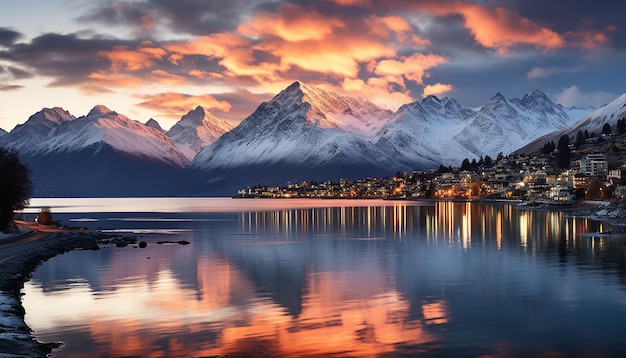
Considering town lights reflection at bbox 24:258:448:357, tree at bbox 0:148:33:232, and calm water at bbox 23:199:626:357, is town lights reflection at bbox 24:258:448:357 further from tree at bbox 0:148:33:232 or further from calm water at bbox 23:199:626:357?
tree at bbox 0:148:33:232

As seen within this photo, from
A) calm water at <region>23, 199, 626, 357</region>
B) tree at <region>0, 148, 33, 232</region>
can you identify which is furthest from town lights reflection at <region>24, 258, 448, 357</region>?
tree at <region>0, 148, 33, 232</region>

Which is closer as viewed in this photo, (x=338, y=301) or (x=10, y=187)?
(x=338, y=301)

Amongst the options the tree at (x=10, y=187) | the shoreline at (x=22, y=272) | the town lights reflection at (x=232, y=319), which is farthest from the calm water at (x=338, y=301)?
the tree at (x=10, y=187)

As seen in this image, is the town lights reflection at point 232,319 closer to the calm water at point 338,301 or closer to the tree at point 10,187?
the calm water at point 338,301

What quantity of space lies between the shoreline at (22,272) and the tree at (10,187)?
11.5 ft

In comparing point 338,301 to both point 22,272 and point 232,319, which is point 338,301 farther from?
point 22,272

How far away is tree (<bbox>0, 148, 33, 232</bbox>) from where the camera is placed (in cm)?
8406

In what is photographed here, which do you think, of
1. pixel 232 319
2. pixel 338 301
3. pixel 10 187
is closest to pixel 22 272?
pixel 232 319

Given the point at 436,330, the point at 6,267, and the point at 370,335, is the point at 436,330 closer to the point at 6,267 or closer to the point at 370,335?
the point at 370,335

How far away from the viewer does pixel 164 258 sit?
2862 inches

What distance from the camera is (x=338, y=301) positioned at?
43375mm

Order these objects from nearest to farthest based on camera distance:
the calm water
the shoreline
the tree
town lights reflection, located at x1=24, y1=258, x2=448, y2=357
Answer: the shoreline
town lights reflection, located at x1=24, y1=258, x2=448, y2=357
the calm water
the tree

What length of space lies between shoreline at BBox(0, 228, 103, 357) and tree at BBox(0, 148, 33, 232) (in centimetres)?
349

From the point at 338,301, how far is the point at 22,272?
90.1 feet
